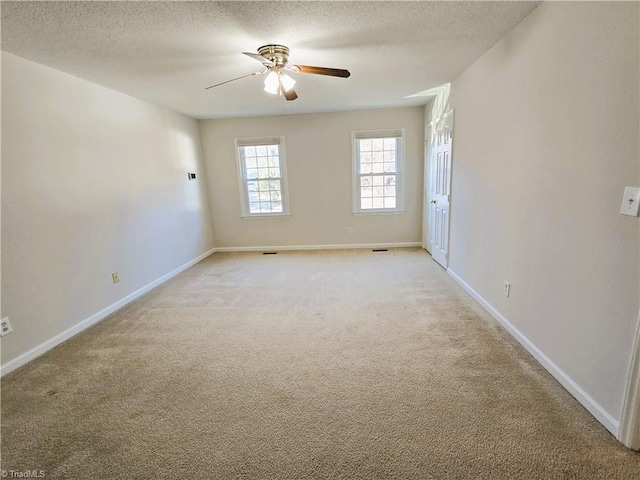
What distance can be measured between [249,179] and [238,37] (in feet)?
10.6

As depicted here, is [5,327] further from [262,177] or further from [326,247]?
[326,247]

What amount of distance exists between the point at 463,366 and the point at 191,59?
3.17 m

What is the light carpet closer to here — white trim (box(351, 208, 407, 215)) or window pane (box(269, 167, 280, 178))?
white trim (box(351, 208, 407, 215))

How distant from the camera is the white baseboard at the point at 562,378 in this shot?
152 centimetres

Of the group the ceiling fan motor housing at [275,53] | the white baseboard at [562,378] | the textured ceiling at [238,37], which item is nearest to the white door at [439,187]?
the textured ceiling at [238,37]

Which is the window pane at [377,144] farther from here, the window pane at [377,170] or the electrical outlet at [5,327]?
the electrical outlet at [5,327]

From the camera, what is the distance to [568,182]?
68.7 inches

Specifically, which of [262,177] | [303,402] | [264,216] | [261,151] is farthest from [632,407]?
[261,151]

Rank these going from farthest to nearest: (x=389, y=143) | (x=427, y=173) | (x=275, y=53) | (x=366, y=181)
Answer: (x=366, y=181) < (x=389, y=143) < (x=427, y=173) < (x=275, y=53)

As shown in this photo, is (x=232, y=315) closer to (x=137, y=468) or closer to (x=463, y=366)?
(x=137, y=468)

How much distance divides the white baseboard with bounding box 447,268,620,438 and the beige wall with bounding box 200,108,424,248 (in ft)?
8.80

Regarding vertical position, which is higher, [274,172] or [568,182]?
[274,172]

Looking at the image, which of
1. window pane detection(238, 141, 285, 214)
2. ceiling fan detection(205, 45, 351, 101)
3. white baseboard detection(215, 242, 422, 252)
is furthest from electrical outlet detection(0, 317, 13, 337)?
window pane detection(238, 141, 285, 214)

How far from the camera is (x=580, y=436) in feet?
4.88
